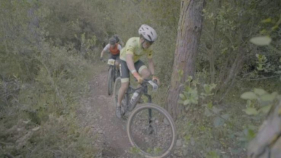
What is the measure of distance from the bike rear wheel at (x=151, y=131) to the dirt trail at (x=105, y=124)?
0.29 metres

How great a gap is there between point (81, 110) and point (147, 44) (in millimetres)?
2820

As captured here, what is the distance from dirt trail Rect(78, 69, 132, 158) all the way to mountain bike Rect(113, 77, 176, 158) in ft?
1.01

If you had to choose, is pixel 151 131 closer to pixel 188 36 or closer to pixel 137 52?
pixel 137 52

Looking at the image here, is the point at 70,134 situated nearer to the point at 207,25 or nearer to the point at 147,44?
the point at 147,44

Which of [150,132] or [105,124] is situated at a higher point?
[150,132]

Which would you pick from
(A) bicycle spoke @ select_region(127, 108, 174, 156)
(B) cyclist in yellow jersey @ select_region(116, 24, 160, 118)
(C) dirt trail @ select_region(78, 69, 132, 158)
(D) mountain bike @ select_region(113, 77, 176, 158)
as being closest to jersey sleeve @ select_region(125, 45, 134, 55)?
(B) cyclist in yellow jersey @ select_region(116, 24, 160, 118)

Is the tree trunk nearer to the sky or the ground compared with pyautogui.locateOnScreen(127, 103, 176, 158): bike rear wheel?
nearer to the sky

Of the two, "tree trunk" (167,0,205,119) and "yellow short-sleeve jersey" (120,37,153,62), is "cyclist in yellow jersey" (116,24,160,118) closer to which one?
"yellow short-sleeve jersey" (120,37,153,62)

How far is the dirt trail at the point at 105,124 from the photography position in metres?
4.23

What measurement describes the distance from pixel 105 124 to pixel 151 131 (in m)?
1.33

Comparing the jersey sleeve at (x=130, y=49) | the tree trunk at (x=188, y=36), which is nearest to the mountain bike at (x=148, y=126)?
the jersey sleeve at (x=130, y=49)

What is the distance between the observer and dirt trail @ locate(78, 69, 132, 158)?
4235 millimetres

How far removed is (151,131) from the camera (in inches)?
171

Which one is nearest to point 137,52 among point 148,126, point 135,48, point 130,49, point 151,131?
point 135,48
